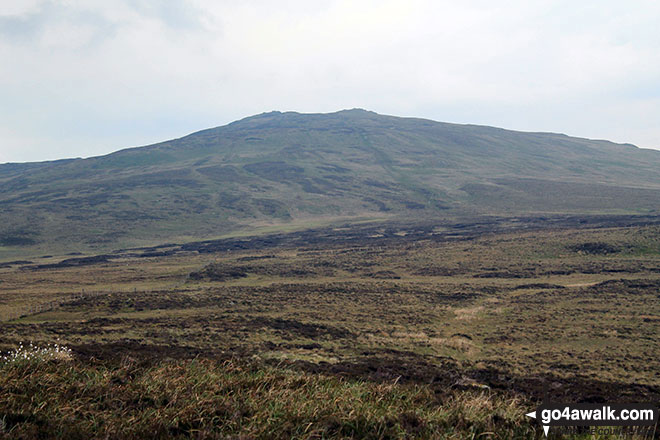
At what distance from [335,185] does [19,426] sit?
167 m

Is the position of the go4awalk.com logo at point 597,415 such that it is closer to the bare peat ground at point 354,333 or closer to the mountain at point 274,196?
the bare peat ground at point 354,333

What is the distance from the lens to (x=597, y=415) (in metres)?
5.86

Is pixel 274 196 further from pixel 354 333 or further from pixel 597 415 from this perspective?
pixel 597 415

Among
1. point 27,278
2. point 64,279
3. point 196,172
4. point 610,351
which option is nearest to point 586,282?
point 610,351

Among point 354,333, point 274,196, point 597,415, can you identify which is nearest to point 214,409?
point 597,415

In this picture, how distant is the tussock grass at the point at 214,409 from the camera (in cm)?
579

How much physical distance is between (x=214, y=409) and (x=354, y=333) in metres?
20.9

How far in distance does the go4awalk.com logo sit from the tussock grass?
1.05ft

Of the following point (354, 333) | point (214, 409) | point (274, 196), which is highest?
point (274, 196)

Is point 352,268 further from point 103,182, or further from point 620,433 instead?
point 103,182

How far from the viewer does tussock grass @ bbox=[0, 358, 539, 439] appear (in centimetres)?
579

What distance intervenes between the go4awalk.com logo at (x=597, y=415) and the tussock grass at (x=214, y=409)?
0.32 metres

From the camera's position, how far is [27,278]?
56.8 metres

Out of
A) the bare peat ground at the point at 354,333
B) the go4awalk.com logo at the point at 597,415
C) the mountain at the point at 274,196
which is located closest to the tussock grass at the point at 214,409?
the bare peat ground at the point at 354,333
